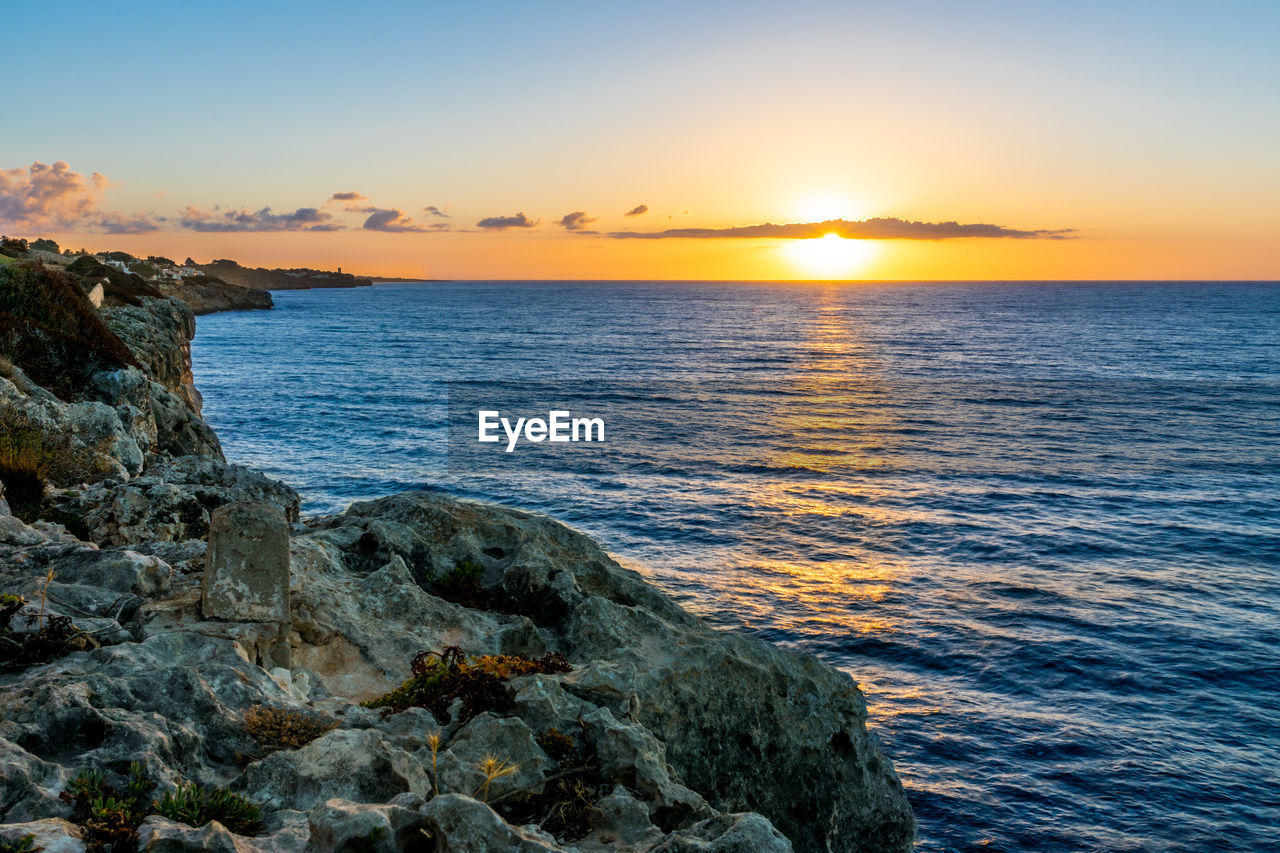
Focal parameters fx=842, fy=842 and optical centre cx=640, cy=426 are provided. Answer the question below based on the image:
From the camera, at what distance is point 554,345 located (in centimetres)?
12475

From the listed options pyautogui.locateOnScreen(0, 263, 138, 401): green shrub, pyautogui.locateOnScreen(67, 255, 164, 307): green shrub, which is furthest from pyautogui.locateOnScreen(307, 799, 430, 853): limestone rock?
pyautogui.locateOnScreen(67, 255, 164, 307): green shrub

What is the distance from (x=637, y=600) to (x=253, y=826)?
8.04 metres

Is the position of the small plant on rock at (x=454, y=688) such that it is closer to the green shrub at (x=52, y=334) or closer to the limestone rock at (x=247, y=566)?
the limestone rock at (x=247, y=566)

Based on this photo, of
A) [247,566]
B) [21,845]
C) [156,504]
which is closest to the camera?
[21,845]

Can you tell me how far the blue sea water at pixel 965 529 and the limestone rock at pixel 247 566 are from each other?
528 inches

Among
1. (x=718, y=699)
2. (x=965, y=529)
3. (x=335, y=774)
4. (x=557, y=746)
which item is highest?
(x=335, y=774)

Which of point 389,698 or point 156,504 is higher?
point 156,504

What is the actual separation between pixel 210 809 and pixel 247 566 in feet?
13.3

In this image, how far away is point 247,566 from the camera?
10.4m

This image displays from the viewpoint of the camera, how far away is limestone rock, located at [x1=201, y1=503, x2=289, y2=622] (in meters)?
10.3

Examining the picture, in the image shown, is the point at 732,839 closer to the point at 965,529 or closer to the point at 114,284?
the point at 965,529

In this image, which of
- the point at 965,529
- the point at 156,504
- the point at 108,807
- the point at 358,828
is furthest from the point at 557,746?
the point at 965,529

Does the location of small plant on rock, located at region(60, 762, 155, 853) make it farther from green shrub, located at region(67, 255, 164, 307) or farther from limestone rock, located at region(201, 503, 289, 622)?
green shrub, located at region(67, 255, 164, 307)

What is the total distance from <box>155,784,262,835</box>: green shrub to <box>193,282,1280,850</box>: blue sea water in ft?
46.0
